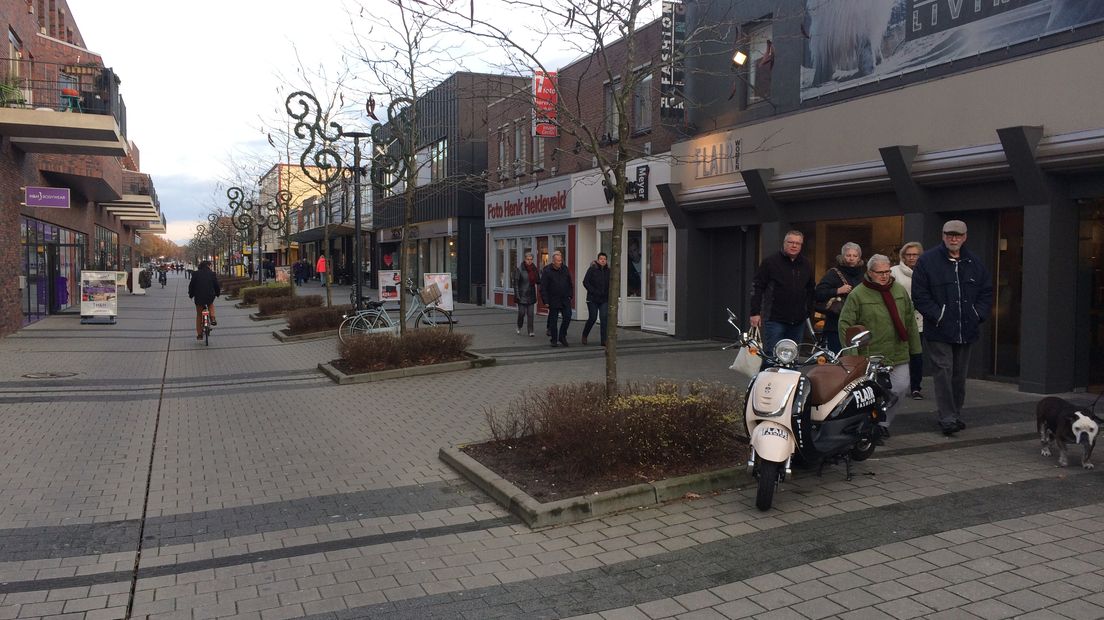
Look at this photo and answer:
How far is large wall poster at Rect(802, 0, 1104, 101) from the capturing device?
9617mm

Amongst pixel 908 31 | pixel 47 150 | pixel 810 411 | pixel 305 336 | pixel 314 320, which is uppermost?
pixel 908 31

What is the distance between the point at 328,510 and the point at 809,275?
5.12 meters

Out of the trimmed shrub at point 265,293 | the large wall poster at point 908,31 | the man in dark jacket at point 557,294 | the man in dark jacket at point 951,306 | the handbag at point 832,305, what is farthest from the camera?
the trimmed shrub at point 265,293

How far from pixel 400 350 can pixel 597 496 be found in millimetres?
7590

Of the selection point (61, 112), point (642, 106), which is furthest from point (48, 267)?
point (642, 106)

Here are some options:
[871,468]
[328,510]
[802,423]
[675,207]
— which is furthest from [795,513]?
[675,207]

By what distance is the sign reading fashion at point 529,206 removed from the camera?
22534mm

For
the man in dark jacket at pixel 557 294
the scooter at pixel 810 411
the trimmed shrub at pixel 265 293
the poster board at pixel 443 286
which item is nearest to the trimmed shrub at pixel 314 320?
the poster board at pixel 443 286

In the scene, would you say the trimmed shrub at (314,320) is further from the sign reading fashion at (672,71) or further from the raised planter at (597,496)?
the raised planter at (597,496)

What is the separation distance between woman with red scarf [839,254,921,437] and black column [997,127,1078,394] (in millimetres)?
3401

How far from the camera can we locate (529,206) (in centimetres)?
2455

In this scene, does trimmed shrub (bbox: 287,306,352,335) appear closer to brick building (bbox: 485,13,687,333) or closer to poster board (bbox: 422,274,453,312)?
poster board (bbox: 422,274,453,312)

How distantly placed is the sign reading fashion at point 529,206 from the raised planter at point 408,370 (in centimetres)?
994

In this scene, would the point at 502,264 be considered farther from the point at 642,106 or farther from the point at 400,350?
the point at 400,350
